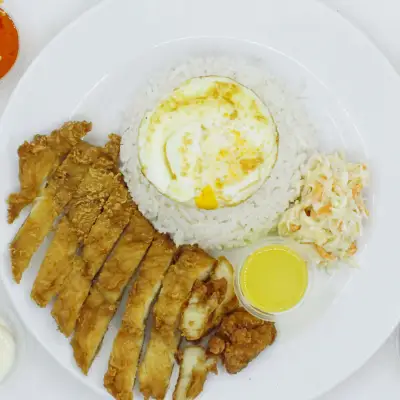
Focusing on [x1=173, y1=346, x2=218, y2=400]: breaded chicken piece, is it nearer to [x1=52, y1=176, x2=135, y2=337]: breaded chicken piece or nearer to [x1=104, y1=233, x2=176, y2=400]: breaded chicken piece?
[x1=104, y1=233, x2=176, y2=400]: breaded chicken piece

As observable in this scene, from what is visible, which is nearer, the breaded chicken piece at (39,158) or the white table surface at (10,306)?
the breaded chicken piece at (39,158)

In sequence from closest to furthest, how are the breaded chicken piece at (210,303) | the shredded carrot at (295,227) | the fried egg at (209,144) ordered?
the fried egg at (209,144) → the breaded chicken piece at (210,303) → the shredded carrot at (295,227)

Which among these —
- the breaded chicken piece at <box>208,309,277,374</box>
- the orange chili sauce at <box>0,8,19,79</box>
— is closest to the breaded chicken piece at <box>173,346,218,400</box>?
the breaded chicken piece at <box>208,309,277,374</box>

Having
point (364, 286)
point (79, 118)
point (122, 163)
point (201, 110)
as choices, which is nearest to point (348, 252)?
point (364, 286)

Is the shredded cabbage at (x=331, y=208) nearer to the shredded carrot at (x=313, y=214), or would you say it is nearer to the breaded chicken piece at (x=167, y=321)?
the shredded carrot at (x=313, y=214)

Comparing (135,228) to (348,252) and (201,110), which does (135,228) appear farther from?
(348,252)

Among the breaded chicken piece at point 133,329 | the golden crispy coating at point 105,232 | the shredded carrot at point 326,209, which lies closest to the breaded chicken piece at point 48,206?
the golden crispy coating at point 105,232
